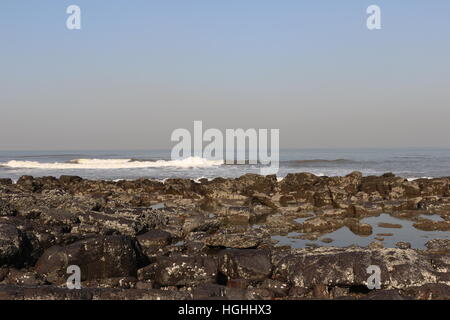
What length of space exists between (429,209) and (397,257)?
10.9m

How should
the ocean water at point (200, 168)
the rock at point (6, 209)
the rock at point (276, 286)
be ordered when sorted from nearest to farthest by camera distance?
the rock at point (276, 286) → the rock at point (6, 209) → the ocean water at point (200, 168)

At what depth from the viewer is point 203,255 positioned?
1024cm

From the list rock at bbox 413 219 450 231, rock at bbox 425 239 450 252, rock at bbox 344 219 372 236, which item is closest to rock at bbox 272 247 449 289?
rock at bbox 425 239 450 252

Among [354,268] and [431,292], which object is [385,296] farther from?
[354,268]

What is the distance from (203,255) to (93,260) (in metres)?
2.37

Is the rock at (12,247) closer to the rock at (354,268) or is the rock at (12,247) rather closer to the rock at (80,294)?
the rock at (80,294)

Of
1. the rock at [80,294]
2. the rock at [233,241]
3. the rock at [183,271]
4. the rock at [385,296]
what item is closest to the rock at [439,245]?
the rock at [233,241]

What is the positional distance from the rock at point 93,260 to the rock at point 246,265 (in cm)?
190

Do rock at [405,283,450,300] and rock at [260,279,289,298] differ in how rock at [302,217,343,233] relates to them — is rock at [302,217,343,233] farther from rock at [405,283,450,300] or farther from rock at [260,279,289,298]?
rock at [405,283,450,300]

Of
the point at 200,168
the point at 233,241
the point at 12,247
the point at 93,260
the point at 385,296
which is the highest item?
the point at 12,247

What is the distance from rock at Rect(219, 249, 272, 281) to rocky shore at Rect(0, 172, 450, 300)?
0.02 meters

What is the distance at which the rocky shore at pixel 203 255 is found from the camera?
8180mm

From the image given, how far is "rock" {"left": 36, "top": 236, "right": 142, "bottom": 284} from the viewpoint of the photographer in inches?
368

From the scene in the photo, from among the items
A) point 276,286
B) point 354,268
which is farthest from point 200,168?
point 354,268
